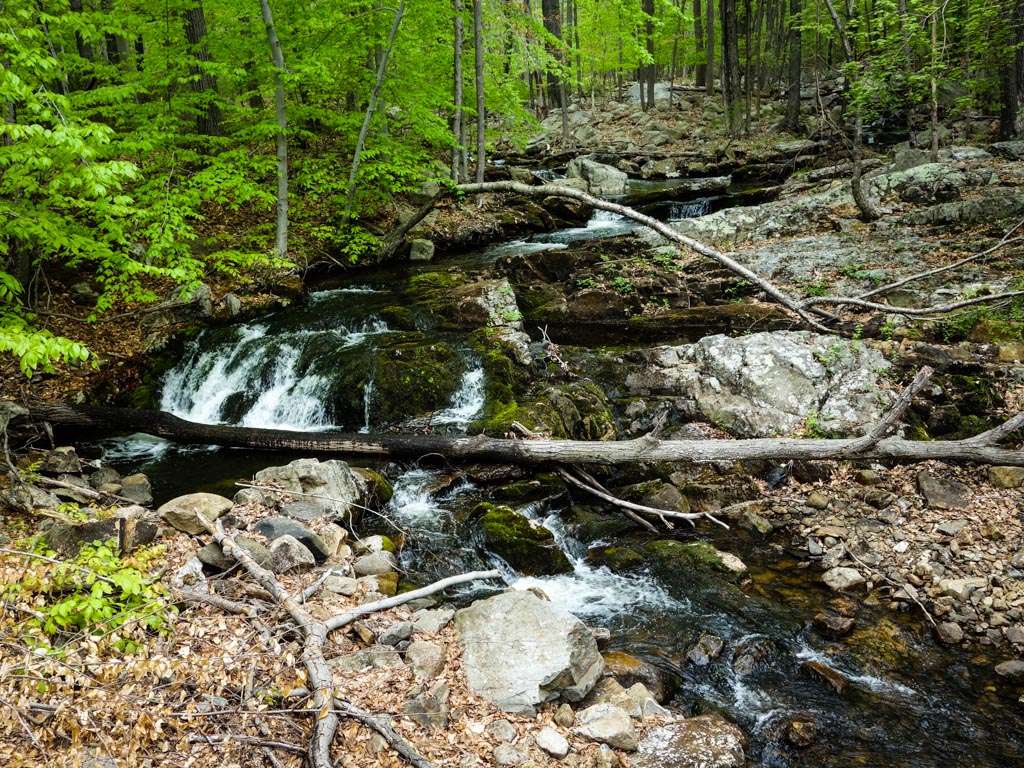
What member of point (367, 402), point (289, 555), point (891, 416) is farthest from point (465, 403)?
point (891, 416)

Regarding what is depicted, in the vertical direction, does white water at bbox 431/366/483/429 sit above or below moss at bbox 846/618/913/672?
above

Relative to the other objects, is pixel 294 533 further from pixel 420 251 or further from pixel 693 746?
pixel 420 251

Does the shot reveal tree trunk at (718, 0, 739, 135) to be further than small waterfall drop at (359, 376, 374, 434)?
Yes

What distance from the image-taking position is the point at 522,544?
20.4ft

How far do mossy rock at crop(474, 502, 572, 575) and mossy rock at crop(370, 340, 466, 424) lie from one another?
120 inches

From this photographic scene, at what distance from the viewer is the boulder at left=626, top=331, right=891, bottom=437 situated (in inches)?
316

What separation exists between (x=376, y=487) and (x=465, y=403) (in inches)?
99.2

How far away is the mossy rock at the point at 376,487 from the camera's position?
22.7ft

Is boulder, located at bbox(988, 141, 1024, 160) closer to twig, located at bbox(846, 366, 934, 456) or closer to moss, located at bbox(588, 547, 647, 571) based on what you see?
twig, located at bbox(846, 366, 934, 456)

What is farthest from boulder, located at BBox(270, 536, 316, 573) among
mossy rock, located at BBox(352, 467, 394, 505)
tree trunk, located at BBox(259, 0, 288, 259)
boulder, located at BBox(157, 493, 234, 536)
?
tree trunk, located at BBox(259, 0, 288, 259)

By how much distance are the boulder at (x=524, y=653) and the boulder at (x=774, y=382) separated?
4.97 m

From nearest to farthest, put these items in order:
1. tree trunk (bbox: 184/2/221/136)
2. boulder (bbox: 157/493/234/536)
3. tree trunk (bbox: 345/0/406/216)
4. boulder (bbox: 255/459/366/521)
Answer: boulder (bbox: 157/493/234/536) → boulder (bbox: 255/459/366/521) → tree trunk (bbox: 184/2/221/136) → tree trunk (bbox: 345/0/406/216)

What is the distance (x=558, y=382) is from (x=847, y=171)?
1348cm

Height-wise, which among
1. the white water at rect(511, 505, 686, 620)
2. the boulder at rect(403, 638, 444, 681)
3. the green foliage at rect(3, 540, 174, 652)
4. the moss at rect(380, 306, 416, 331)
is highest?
the moss at rect(380, 306, 416, 331)
